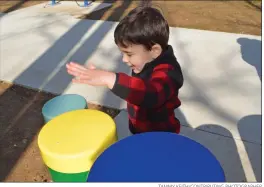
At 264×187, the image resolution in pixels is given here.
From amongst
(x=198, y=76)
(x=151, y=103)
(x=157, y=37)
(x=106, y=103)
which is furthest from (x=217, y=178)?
(x=198, y=76)

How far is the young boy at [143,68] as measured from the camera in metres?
1.53

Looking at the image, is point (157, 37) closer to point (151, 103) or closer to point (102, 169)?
point (151, 103)

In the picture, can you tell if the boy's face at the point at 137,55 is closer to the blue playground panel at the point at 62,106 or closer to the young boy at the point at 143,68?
the young boy at the point at 143,68

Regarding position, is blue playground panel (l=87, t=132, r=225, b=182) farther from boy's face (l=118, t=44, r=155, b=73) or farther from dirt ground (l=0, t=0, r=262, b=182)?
dirt ground (l=0, t=0, r=262, b=182)

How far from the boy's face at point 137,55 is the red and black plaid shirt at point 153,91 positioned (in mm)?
40

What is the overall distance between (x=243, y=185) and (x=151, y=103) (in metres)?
0.58

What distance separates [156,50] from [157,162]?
675 mm


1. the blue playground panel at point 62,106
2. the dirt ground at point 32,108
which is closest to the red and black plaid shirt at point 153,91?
the blue playground panel at point 62,106

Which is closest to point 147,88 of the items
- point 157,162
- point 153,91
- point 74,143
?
point 153,91

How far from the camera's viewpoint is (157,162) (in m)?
1.43

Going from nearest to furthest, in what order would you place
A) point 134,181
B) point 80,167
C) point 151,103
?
point 134,181 < point 151,103 < point 80,167

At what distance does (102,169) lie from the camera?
144 centimetres

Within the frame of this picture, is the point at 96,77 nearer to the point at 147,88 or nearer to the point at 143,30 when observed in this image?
the point at 147,88

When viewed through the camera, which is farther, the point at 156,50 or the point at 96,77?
the point at 156,50
